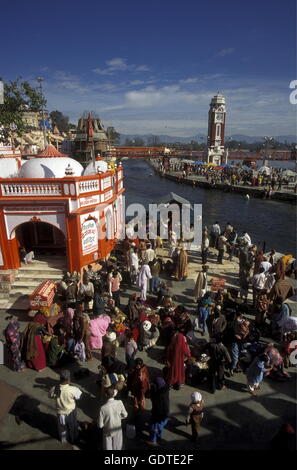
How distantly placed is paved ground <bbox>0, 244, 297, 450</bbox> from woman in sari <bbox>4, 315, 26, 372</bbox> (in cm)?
20

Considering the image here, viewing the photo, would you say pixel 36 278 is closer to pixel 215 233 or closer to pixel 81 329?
pixel 81 329

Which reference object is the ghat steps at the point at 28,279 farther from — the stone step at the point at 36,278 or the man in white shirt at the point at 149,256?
the man in white shirt at the point at 149,256

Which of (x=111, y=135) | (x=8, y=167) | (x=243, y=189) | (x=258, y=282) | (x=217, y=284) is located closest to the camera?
(x=258, y=282)

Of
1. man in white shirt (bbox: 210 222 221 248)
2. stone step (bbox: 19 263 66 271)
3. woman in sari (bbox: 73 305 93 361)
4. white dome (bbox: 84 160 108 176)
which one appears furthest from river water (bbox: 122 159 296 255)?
woman in sari (bbox: 73 305 93 361)

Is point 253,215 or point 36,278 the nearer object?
point 36,278

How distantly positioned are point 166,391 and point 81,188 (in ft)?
24.1

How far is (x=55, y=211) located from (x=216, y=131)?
6913 cm

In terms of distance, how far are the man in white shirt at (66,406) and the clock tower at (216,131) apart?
2798 inches

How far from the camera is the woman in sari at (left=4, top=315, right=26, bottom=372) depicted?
6430 millimetres

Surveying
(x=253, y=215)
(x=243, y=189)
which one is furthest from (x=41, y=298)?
(x=243, y=189)

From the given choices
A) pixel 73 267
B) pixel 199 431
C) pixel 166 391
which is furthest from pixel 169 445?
pixel 73 267

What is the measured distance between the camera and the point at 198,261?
12.8 metres

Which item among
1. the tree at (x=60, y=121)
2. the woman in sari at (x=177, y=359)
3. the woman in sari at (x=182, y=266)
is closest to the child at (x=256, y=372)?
the woman in sari at (x=177, y=359)

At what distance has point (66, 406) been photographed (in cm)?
477
